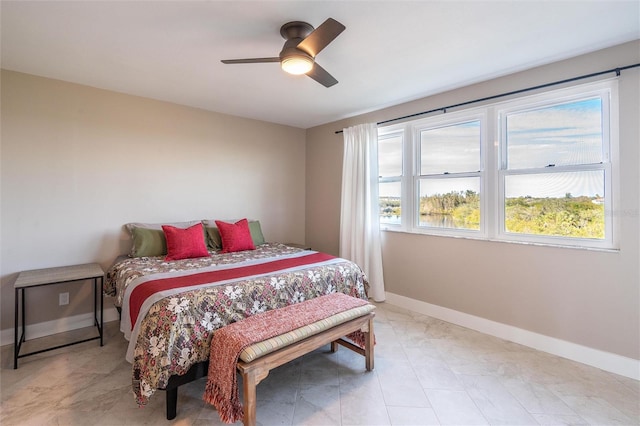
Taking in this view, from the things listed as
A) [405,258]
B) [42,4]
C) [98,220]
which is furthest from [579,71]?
[98,220]

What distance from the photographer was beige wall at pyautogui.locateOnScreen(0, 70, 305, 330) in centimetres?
266

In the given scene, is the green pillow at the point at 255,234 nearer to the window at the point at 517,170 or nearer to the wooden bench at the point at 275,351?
the window at the point at 517,170

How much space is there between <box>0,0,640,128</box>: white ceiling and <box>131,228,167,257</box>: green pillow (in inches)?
60.1

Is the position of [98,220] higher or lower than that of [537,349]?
higher

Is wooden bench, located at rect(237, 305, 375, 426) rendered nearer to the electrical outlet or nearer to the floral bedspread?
the floral bedspread

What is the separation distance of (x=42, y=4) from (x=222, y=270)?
2057 millimetres

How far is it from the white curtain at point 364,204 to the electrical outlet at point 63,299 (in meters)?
3.10

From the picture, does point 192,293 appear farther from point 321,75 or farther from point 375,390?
point 321,75

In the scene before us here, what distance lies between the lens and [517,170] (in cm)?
268

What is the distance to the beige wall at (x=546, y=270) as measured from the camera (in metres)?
2.12

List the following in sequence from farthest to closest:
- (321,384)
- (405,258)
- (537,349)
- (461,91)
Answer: (405,258) < (461,91) < (537,349) < (321,384)

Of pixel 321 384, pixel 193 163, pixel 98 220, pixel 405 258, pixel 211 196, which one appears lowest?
pixel 321 384

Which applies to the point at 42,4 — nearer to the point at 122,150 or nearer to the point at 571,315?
the point at 122,150

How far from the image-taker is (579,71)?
233 centimetres
